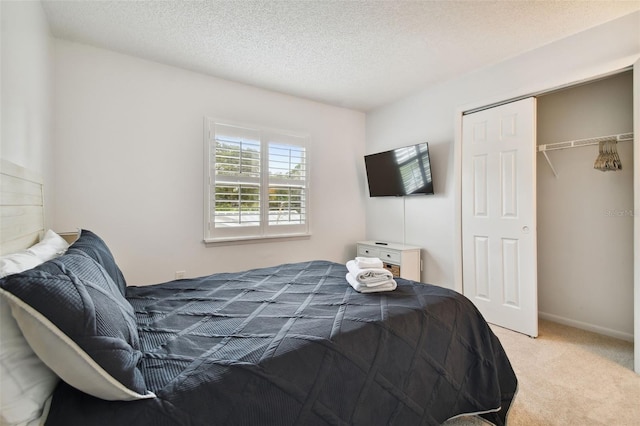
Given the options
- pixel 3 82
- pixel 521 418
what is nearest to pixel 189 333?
pixel 3 82

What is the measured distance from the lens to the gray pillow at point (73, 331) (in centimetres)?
74

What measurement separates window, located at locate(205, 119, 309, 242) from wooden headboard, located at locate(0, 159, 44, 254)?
1496 mm

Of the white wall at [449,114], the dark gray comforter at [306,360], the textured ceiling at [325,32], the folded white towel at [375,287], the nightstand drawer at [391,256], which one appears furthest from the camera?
the nightstand drawer at [391,256]

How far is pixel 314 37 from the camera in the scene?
2568 mm

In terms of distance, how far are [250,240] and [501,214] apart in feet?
8.88

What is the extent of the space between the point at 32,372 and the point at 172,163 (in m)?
2.61

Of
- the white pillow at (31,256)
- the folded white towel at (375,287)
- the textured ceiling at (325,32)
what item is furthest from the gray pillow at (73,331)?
the textured ceiling at (325,32)

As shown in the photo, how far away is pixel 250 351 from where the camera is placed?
1132 millimetres

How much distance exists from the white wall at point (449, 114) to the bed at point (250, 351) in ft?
6.11

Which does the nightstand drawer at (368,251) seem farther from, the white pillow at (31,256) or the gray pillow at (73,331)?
the gray pillow at (73,331)

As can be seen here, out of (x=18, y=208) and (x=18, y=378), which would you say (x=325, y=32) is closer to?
(x=18, y=208)

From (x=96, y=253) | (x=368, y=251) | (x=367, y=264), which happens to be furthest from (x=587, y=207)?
(x=96, y=253)

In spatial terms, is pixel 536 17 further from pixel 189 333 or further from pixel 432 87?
pixel 189 333

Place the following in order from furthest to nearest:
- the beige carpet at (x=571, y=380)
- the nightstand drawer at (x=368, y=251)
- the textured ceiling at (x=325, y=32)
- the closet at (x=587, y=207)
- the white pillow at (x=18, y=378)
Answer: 1. the nightstand drawer at (x=368, y=251)
2. the closet at (x=587, y=207)
3. the textured ceiling at (x=325, y=32)
4. the beige carpet at (x=571, y=380)
5. the white pillow at (x=18, y=378)
